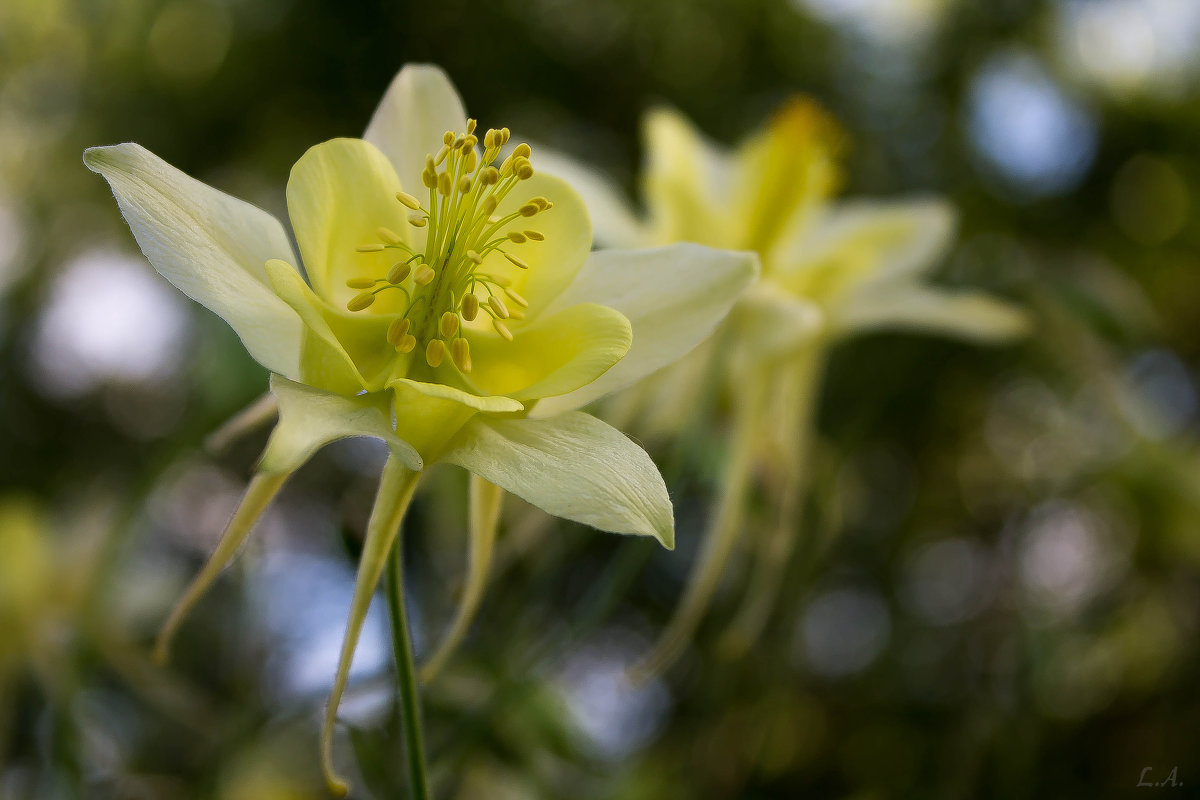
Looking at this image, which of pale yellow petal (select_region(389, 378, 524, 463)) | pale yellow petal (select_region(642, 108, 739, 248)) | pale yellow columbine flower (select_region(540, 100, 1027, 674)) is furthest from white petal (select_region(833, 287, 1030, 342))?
pale yellow petal (select_region(389, 378, 524, 463))

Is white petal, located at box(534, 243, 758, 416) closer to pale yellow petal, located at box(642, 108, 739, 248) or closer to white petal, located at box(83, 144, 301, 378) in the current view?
white petal, located at box(83, 144, 301, 378)

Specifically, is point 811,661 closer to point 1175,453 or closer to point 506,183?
point 1175,453

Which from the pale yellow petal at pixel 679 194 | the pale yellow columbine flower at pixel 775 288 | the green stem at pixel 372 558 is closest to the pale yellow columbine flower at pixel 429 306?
the green stem at pixel 372 558

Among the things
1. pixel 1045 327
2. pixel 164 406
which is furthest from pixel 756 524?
pixel 164 406

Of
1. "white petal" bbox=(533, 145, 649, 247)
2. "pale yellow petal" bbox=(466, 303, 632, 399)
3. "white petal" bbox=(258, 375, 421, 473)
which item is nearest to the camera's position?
"white petal" bbox=(258, 375, 421, 473)

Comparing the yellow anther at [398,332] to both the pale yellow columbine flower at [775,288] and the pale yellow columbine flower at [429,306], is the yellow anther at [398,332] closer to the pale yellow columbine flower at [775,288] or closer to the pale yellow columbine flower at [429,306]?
the pale yellow columbine flower at [429,306]

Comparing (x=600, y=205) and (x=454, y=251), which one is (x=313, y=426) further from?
(x=600, y=205)
